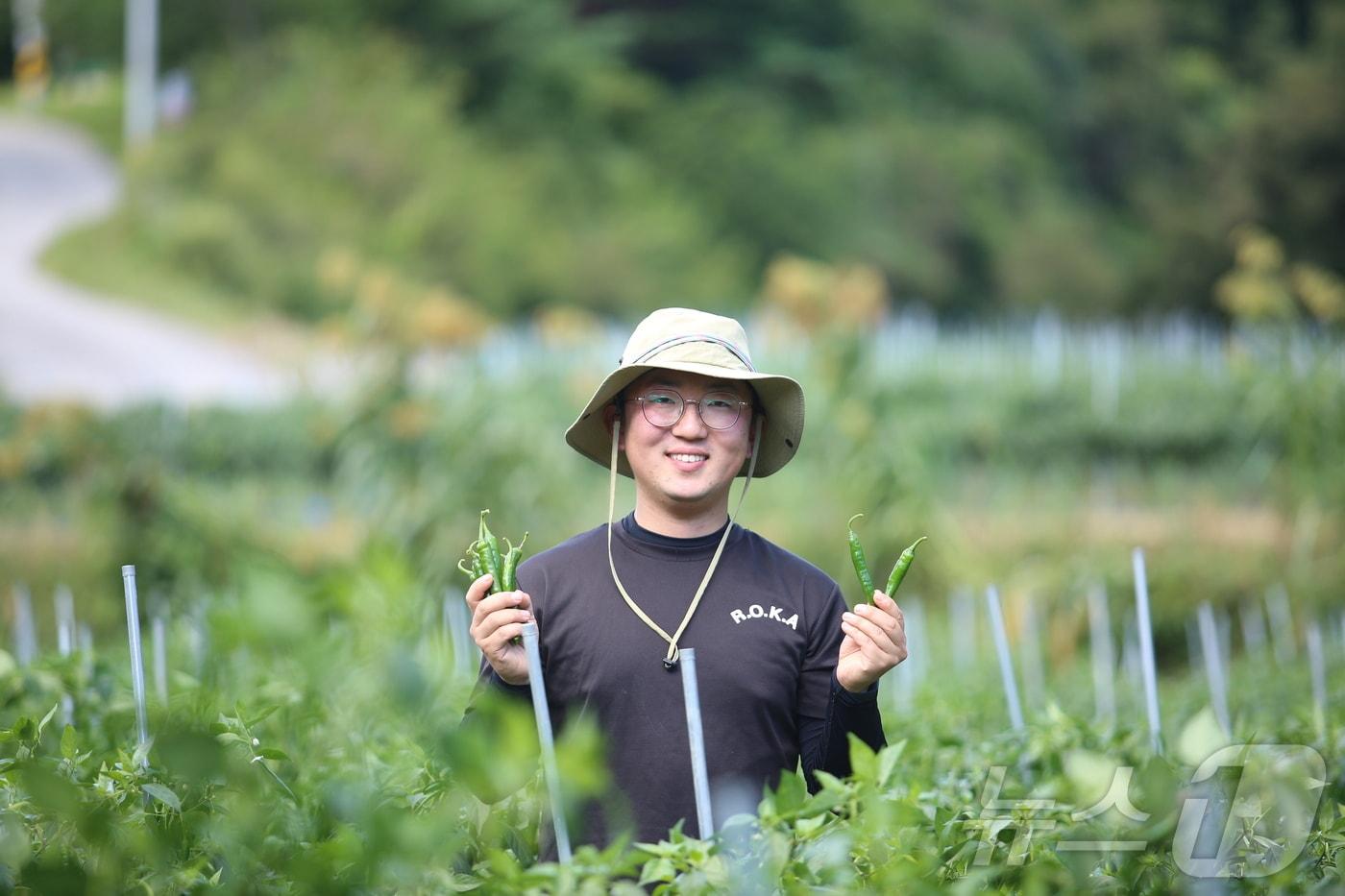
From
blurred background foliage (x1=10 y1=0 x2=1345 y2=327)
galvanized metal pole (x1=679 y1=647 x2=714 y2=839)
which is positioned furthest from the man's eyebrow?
blurred background foliage (x1=10 y1=0 x2=1345 y2=327)

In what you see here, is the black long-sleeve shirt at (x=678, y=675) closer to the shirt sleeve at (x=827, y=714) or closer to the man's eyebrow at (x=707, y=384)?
the shirt sleeve at (x=827, y=714)

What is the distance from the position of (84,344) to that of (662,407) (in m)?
14.9

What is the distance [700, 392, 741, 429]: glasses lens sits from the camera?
2.09 m

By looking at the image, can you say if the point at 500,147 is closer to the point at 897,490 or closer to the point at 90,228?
the point at 90,228

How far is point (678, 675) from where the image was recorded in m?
1.99

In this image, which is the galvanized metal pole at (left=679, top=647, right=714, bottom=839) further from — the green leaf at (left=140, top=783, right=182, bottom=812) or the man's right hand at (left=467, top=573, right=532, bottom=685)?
the green leaf at (left=140, top=783, right=182, bottom=812)

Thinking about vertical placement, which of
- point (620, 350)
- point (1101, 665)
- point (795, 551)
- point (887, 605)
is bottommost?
point (1101, 665)

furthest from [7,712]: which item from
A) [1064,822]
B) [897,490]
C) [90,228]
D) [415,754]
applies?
[90,228]

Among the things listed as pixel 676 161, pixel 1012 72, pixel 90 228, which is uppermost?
pixel 1012 72

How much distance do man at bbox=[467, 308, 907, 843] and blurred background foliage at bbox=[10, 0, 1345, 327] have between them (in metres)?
16.9

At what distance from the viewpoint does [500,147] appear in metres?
25.0

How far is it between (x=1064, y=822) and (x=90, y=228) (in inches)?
735

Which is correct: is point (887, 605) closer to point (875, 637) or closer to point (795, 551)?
point (875, 637)

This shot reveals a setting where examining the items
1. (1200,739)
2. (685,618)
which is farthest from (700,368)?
(1200,739)
